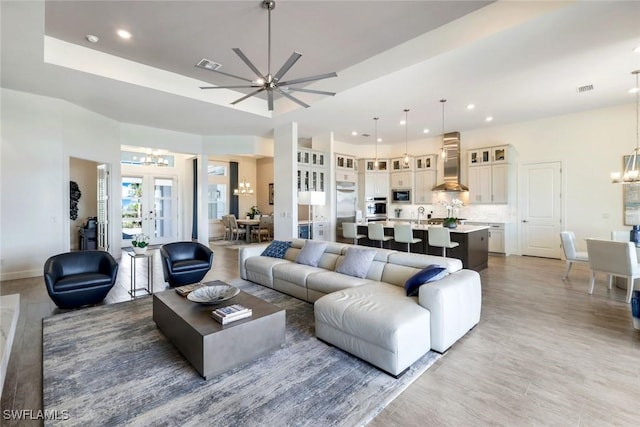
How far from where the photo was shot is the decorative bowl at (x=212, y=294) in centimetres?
288

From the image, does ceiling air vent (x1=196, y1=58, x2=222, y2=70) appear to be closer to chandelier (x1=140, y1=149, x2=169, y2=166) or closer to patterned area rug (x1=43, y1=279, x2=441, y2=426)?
patterned area rug (x1=43, y1=279, x2=441, y2=426)

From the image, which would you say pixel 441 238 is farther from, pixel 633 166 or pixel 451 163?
pixel 633 166

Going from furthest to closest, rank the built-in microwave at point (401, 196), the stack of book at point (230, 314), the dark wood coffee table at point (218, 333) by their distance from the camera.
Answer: the built-in microwave at point (401, 196) → the stack of book at point (230, 314) → the dark wood coffee table at point (218, 333)

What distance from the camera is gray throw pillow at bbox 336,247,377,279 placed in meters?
3.79

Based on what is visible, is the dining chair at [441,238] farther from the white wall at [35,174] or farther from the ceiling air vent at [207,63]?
the white wall at [35,174]

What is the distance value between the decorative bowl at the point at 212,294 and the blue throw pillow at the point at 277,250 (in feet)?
6.18

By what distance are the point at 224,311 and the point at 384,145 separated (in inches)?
348

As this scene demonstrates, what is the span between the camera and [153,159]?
934 centimetres

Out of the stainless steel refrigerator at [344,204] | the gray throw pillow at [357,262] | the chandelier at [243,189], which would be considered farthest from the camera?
the chandelier at [243,189]

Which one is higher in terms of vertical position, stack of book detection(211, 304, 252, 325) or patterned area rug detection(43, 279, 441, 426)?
stack of book detection(211, 304, 252, 325)

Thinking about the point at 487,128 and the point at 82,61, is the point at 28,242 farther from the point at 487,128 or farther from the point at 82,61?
the point at 487,128

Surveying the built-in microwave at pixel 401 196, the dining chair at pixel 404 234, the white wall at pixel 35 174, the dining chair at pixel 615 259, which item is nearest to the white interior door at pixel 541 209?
the built-in microwave at pixel 401 196

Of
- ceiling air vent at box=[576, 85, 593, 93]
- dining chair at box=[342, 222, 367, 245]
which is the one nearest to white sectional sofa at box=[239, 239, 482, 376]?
dining chair at box=[342, 222, 367, 245]

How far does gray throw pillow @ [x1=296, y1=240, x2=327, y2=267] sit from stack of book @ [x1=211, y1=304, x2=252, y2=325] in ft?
6.08
